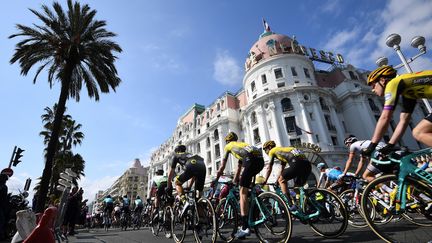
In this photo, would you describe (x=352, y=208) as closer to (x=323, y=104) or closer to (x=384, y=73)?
(x=384, y=73)

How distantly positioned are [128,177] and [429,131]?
105963 mm

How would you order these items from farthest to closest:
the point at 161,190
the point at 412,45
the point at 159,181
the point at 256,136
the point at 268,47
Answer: the point at 268,47 → the point at 256,136 → the point at 412,45 → the point at 159,181 → the point at 161,190

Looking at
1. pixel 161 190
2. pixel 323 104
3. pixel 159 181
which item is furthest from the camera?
pixel 323 104

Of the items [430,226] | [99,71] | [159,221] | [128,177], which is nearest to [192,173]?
[159,221]

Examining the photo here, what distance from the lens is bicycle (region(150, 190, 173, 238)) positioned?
19.0 ft

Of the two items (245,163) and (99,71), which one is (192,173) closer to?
(245,163)

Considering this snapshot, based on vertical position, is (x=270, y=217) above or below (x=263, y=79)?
below

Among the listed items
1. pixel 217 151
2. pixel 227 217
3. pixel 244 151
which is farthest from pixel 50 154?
pixel 217 151

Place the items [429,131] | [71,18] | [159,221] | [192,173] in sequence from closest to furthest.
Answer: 1. [429,131]
2. [192,173]
3. [159,221]
4. [71,18]

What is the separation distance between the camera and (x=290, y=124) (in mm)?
31109

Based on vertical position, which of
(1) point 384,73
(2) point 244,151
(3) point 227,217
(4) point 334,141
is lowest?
(3) point 227,217

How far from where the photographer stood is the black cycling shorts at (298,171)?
4879mm

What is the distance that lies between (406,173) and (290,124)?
2947 centimetres

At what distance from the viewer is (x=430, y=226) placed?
354cm
